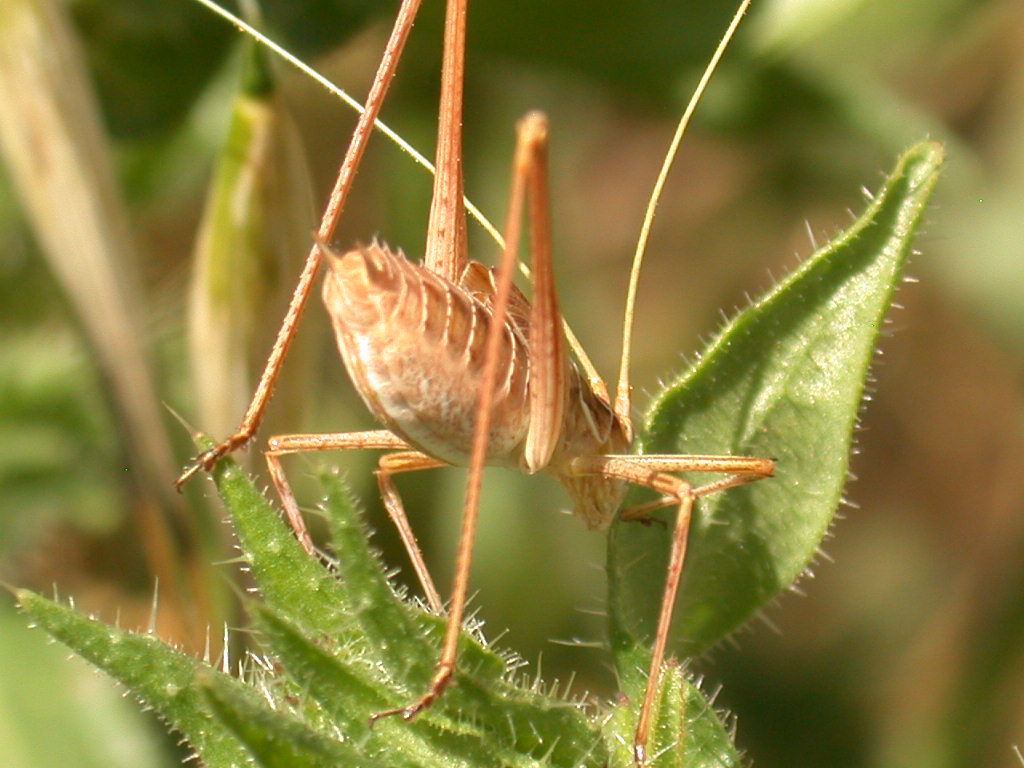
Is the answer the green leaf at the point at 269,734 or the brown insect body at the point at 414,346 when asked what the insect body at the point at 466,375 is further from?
the green leaf at the point at 269,734

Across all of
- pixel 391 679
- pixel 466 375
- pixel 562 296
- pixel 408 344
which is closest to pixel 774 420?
pixel 466 375

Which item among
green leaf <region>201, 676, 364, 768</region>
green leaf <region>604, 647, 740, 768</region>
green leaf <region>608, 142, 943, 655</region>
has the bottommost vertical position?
green leaf <region>604, 647, 740, 768</region>

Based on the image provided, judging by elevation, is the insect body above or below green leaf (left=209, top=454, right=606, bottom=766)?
above

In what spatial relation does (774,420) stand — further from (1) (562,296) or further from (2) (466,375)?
(1) (562,296)

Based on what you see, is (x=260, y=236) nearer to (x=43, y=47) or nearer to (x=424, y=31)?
(x=43, y=47)

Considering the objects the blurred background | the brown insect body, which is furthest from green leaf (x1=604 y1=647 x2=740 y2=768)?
the blurred background

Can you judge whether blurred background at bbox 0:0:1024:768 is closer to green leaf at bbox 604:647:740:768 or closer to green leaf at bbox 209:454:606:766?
green leaf at bbox 209:454:606:766
